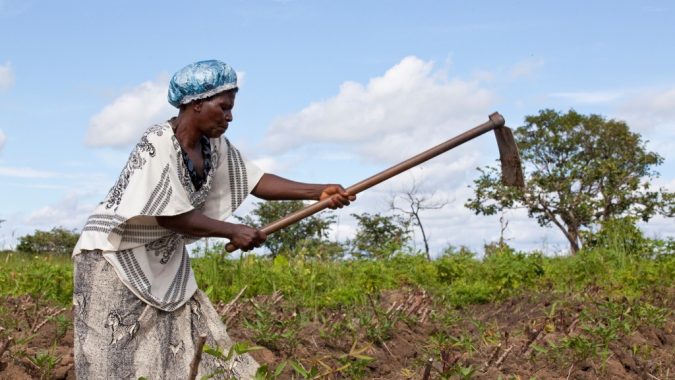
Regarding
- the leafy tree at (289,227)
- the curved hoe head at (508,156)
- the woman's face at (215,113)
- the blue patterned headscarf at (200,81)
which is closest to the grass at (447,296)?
the curved hoe head at (508,156)

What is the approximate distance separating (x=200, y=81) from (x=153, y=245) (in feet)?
2.26

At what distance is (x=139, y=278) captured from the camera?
3.49m

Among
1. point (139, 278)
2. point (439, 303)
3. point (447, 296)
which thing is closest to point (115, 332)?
point (139, 278)

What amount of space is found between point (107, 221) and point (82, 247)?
6.6 inches

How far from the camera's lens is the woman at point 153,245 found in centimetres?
340

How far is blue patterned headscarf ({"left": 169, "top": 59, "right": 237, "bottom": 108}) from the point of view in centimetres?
346

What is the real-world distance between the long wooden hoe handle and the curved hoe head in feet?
0.44

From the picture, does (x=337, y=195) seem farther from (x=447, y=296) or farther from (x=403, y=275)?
(x=403, y=275)

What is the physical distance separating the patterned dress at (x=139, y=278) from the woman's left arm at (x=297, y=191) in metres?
0.47

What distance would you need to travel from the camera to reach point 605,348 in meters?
4.59

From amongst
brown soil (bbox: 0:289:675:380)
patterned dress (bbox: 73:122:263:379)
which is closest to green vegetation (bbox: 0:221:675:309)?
brown soil (bbox: 0:289:675:380)

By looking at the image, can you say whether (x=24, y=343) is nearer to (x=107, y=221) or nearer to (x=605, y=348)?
(x=107, y=221)

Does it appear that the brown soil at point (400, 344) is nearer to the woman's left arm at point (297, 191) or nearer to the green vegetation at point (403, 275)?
the woman's left arm at point (297, 191)

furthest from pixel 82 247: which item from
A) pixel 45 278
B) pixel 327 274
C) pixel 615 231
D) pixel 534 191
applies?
pixel 534 191
